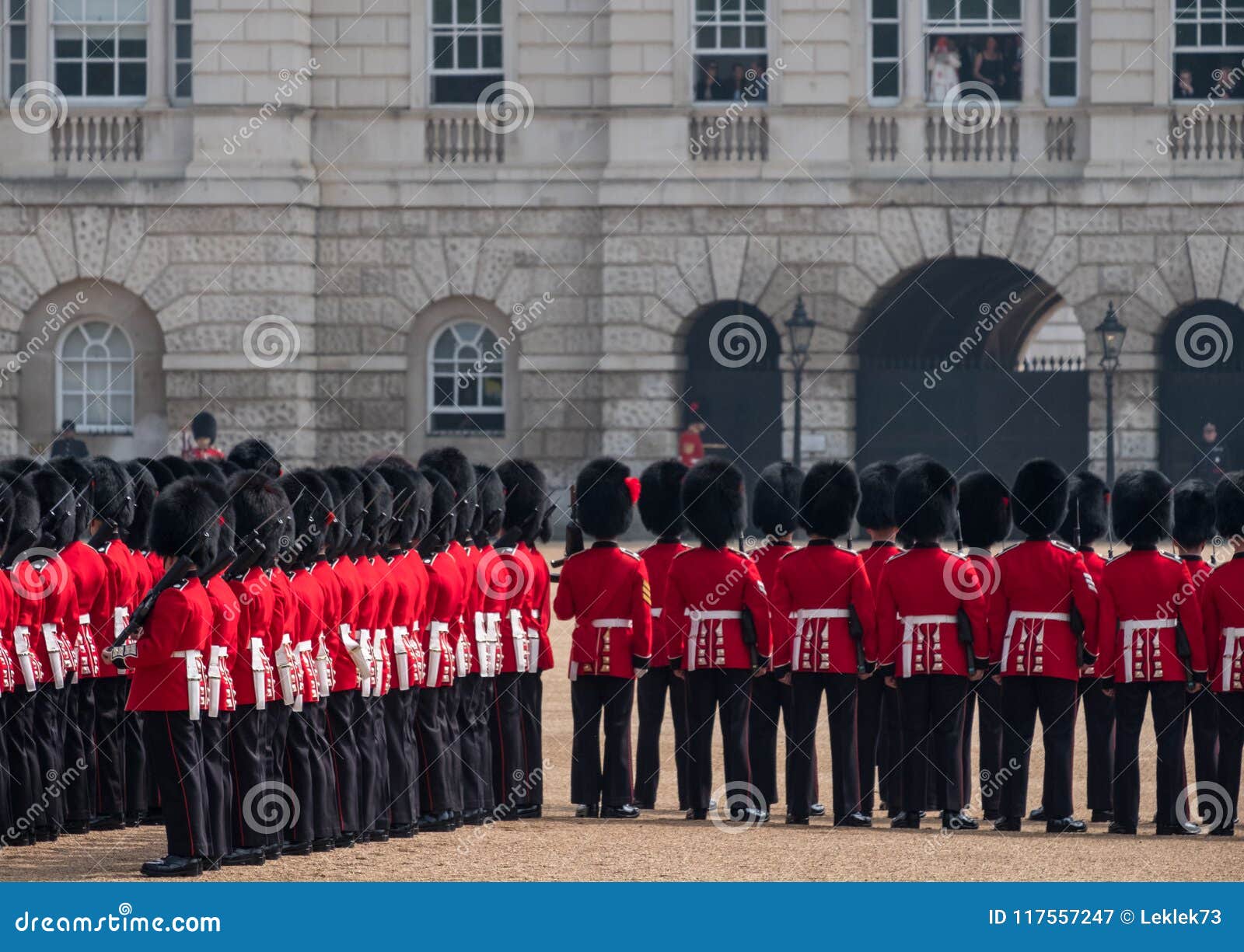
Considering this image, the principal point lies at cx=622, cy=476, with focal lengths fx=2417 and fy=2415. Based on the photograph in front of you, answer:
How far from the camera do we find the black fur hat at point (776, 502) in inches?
414

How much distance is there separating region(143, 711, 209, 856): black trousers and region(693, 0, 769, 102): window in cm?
1493

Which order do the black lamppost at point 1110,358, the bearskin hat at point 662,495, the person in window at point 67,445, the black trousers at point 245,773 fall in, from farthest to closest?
the person in window at point 67,445 → the black lamppost at point 1110,358 → the bearskin hat at point 662,495 → the black trousers at point 245,773

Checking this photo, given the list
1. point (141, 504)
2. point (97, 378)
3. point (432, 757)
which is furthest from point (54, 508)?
point (97, 378)

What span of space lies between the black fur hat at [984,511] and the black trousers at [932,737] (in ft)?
2.56

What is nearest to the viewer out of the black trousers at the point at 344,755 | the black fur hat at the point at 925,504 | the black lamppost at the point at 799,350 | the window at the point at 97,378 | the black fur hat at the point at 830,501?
the black trousers at the point at 344,755

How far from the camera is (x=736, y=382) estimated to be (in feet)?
73.6

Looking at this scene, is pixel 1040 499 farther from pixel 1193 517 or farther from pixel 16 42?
pixel 16 42

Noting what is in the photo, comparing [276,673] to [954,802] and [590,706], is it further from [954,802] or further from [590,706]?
[954,802]

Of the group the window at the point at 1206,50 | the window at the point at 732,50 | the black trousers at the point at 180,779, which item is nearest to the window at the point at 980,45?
the window at the point at 1206,50

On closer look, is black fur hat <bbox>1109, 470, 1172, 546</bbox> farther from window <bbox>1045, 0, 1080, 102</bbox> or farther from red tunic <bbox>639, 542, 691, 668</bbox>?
window <bbox>1045, 0, 1080, 102</bbox>

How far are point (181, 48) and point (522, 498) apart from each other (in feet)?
44.7

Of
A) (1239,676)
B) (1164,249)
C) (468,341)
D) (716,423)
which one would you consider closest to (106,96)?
(468,341)

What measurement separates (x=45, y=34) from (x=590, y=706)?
14619 millimetres

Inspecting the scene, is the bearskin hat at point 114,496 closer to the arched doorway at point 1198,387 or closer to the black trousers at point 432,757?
the black trousers at point 432,757
